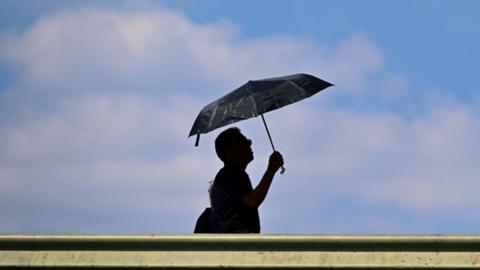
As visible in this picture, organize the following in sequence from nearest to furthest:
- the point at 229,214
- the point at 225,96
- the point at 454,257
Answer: the point at 454,257
the point at 229,214
the point at 225,96

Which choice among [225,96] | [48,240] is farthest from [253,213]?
[48,240]

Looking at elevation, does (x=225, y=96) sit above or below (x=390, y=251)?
above

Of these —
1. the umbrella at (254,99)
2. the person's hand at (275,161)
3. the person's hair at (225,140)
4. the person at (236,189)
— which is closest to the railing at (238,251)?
the person at (236,189)

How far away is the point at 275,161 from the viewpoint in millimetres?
8305

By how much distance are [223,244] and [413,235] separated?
1.04 meters

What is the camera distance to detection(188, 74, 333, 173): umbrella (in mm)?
8531

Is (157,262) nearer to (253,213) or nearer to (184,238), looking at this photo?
(184,238)

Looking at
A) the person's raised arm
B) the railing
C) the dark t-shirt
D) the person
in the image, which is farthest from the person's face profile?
the railing

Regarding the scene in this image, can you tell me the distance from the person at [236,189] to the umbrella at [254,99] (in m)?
0.16

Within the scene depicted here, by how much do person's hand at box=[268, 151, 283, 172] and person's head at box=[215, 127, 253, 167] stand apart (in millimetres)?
171

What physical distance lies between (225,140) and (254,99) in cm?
40

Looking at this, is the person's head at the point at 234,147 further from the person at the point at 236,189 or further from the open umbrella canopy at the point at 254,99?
the open umbrella canopy at the point at 254,99

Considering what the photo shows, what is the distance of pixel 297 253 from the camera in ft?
20.2

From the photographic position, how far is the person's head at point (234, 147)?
8352mm
